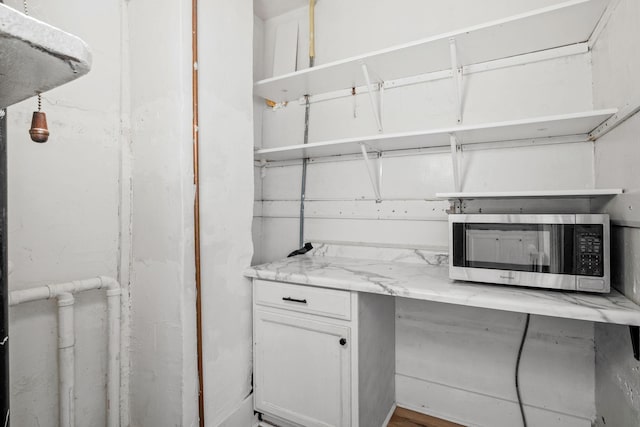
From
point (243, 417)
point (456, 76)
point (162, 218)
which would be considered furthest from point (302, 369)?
point (456, 76)

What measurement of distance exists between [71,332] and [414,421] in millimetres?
1677

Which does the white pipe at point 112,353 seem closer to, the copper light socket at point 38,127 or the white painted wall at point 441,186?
the copper light socket at point 38,127

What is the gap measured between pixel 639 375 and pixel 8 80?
5.56 ft

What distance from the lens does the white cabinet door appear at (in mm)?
1382

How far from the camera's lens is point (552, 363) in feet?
4.87

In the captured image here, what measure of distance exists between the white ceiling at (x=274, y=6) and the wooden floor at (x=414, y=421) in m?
2.62

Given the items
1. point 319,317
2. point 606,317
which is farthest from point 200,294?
point 606,317

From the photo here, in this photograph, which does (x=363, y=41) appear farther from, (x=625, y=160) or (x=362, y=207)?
(x=625, y=160)

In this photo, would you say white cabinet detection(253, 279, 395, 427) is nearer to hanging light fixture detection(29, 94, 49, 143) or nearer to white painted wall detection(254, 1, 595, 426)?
white painted wall detection(254, 1, 595, 426)

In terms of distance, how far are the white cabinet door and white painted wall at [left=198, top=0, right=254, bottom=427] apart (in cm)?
11

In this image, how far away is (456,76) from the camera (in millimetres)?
1540

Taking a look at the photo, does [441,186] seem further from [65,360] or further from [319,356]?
[65,360]

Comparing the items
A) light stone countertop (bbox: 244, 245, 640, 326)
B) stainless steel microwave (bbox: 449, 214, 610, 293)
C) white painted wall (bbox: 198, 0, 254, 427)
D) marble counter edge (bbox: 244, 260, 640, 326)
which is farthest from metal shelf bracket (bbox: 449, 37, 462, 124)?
white painted wall (bbox: 198, 0, 254, 427)

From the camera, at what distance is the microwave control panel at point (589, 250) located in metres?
1.09
